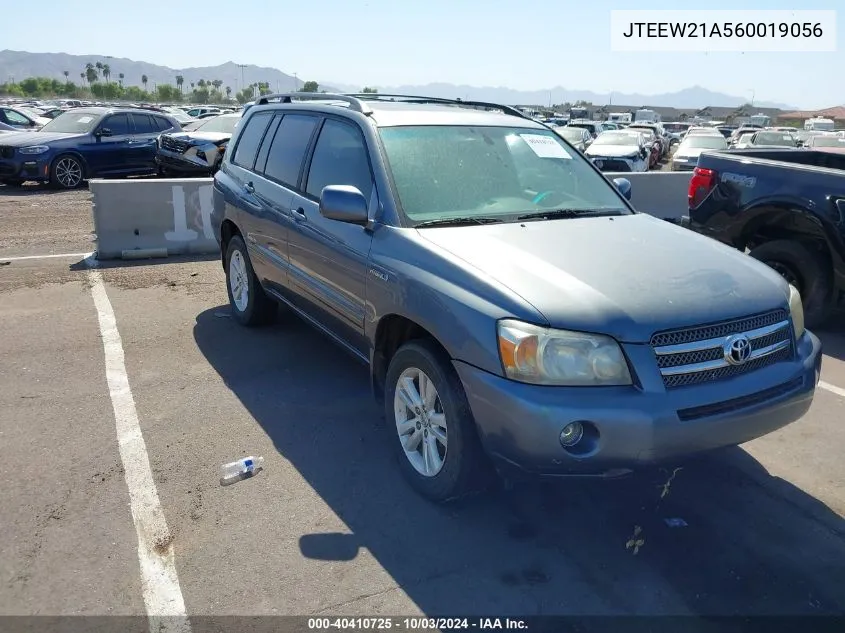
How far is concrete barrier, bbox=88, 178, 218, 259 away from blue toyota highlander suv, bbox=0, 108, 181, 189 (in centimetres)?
712

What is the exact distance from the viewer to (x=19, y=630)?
2.74 meters

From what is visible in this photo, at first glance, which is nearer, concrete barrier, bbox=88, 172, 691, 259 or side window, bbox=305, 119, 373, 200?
side window, bbox=305, 119, 373, 200

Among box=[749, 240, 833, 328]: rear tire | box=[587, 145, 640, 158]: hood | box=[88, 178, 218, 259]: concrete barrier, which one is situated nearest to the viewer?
box=[749, 240, 833, 328]: rear tire

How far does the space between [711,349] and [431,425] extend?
136 centimetres

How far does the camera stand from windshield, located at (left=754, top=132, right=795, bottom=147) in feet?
73.0

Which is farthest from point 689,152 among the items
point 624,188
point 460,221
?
point 460,221

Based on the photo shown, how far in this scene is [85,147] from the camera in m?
15.1

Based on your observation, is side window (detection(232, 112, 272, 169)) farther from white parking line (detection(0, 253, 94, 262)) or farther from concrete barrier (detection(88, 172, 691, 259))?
white parking line (detection(0, 253, 94, 262))

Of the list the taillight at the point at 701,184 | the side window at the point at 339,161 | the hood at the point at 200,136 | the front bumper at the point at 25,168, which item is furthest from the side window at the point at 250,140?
the front bumper at the point at 25,168

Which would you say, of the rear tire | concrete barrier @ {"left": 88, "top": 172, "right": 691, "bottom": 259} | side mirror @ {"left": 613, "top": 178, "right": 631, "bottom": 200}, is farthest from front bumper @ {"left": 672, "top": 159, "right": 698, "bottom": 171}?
side mirror @ {"left": 613, "top": 178, "right": 631, "bottom": 200}

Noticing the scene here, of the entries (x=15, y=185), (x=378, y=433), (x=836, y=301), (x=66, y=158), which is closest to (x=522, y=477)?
(x=378, y=433)

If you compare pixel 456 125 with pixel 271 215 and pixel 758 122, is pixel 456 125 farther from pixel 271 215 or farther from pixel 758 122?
pixel 758 122

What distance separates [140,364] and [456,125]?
9.81 feet

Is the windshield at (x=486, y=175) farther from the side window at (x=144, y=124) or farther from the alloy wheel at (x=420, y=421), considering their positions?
the side window at (x=144, y=124)
